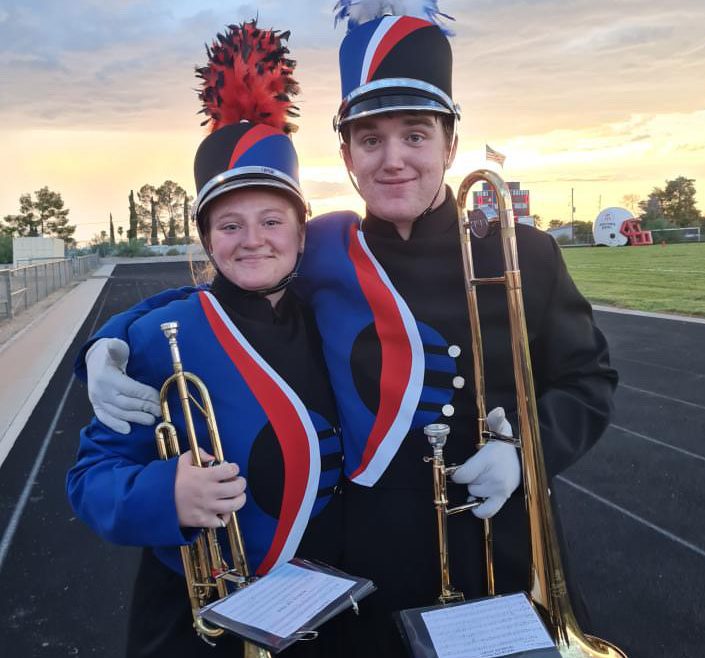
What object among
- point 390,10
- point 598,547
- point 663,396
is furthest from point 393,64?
point 663,396

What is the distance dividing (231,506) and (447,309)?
2.50 ft

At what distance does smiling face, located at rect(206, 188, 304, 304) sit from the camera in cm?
195

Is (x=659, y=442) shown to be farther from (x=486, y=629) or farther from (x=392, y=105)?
(x=486, y=629)

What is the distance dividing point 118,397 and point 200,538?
403 mm

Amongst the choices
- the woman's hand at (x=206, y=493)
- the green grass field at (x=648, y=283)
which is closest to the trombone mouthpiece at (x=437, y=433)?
the woman's hand at (x=206, y=493)

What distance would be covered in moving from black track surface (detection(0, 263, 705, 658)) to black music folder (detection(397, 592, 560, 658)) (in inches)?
85.6

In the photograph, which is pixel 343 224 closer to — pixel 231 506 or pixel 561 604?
pixel 231 506

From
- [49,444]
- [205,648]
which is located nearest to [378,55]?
[205,648]

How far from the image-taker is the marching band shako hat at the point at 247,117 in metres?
1.96

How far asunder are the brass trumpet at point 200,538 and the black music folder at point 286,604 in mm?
173

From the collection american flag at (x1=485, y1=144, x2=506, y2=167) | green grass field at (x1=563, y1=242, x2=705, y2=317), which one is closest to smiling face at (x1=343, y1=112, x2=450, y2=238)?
green grass field at (x1=563, y1=242, x2=705, y2=317)

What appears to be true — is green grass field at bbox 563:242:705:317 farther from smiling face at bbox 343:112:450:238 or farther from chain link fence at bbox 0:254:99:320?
smiling face at bbox 343:112:450:238

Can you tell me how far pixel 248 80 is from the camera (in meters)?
2.12

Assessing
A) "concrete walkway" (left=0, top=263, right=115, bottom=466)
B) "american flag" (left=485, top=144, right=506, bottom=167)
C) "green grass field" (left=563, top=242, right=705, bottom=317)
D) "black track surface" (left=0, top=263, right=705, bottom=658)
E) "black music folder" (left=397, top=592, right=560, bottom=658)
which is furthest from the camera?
"american flag" (left=485, top=144, right=506, bottom=167)
